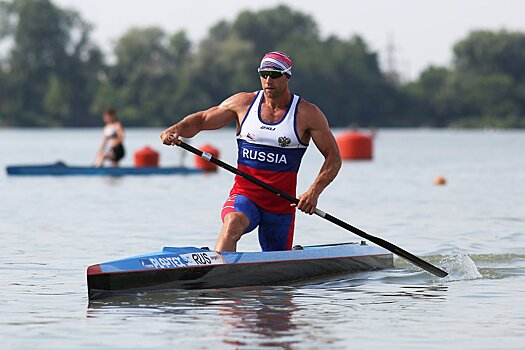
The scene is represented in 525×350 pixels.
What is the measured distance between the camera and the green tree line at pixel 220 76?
5266 inches

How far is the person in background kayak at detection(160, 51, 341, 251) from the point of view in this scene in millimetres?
12031

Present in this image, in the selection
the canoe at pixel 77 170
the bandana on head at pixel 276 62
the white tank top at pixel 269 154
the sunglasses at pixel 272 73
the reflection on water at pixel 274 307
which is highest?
the bandana on head at pixel 276 62

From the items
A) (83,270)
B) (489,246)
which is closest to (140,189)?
(489,246)

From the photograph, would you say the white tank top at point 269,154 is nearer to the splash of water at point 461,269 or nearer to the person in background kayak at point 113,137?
the splash of water at point 461,269

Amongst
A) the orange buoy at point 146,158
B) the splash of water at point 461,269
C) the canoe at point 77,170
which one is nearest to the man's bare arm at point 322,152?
the splash of water at point 461,269

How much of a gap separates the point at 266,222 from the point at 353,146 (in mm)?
36817

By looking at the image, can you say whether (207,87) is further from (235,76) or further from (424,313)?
(424,313)

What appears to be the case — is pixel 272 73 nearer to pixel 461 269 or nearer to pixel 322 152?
pixel 322 152

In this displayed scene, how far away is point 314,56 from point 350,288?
139942 millimetres

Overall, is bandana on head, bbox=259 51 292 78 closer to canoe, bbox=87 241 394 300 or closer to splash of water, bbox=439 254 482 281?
canoe, bbox=87 241 394 300

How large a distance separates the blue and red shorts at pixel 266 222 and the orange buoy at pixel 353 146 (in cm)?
3607

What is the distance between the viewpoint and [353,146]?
161 ft

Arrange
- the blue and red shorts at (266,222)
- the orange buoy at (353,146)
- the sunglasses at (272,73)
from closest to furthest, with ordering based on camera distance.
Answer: the sunglasses at (272,73) → the blue and red shorts at (266,222) → the orange buoy at (353,146)

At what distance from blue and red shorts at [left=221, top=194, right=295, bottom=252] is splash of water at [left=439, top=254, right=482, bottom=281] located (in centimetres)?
191
